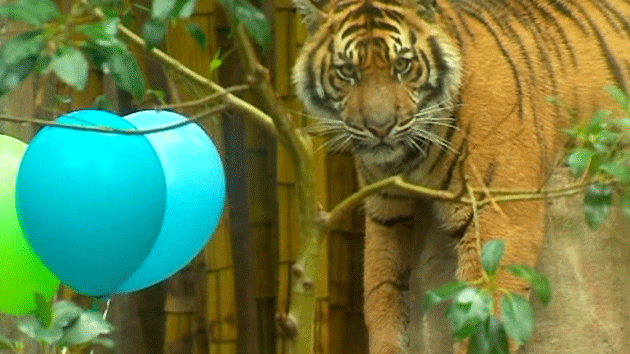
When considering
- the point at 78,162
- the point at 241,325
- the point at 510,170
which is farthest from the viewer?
the point at 241,325

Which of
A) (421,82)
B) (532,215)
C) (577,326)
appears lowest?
(577,326)

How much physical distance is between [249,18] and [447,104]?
90 centimetres

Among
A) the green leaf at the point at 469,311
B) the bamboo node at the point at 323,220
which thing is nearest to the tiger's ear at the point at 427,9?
the bamboo node at the point at 323,220

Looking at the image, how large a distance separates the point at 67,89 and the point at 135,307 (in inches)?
30.0

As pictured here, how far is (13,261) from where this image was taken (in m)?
2.10

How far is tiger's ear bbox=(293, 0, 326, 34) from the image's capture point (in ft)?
7.27

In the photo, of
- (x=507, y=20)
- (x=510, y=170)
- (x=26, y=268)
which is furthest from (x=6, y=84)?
(x=507, y=20)

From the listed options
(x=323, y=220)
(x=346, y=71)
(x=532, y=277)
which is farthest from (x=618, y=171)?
(x=346, y=71)

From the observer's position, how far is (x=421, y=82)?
7.18ft

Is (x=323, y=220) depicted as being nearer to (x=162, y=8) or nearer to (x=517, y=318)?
(x=517, y=318)

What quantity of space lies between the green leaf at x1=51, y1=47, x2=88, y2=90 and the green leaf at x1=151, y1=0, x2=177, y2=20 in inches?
3.8

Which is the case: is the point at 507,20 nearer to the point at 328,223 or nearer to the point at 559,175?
the point at 559,175

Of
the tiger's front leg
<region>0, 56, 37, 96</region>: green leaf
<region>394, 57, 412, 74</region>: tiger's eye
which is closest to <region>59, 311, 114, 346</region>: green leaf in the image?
<region>0, 56, 37, 96</region>: green leaf

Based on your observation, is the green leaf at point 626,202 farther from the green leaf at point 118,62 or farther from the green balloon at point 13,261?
the green balloon at point 13,261
